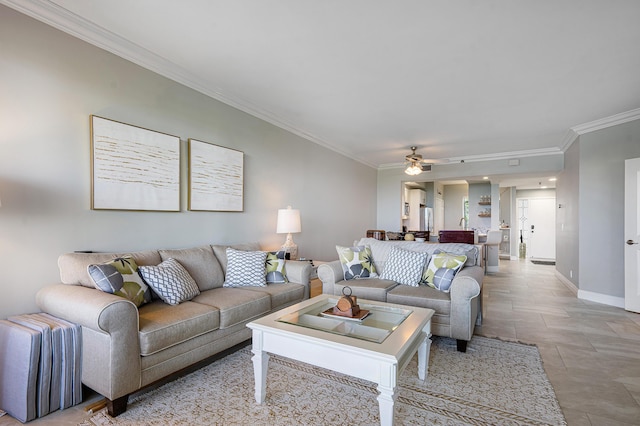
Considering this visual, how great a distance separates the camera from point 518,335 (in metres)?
3.32

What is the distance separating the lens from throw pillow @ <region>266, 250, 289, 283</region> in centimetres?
345

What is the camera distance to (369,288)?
10.7 ft

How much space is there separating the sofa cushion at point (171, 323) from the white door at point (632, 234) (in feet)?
17.1

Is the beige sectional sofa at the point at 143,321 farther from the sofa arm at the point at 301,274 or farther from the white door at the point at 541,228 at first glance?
the white door at the point at 541,228

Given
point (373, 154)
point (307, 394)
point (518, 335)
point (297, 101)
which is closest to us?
point (307, 394)

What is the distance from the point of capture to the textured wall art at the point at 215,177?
3.47 m

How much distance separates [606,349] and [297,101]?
4111 mm

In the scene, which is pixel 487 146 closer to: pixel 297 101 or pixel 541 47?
pixel 541 47

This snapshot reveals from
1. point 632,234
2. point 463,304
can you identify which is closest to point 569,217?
point 632,234

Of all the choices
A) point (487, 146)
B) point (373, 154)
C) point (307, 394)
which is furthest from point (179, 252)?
point (487, 146)

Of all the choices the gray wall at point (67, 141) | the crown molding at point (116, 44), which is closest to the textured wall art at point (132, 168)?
the gray wall at point (67, 141)

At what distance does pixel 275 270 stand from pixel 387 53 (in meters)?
2.39

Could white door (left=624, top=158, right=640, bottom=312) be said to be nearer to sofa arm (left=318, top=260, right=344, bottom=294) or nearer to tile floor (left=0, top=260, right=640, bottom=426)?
tile floor (left=0, top=260, right=640, bottom=426)

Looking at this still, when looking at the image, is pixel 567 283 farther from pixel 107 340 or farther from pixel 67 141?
pixel 67 141
